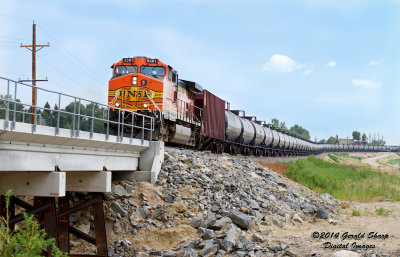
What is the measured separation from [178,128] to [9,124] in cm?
1204

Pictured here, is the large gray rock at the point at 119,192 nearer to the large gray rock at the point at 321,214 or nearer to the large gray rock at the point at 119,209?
the large gray rock at the point at 119,209

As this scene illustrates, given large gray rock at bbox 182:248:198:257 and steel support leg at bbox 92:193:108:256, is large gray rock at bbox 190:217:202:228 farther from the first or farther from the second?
steel support leg at bbox 92:193:108:256

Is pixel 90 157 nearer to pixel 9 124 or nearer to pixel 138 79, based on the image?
pixel 9 124

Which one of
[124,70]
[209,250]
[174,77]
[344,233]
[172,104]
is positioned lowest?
[344,233]

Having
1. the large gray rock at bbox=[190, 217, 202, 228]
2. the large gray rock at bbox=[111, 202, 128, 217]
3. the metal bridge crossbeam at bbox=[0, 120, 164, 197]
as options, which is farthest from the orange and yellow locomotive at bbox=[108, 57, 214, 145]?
the large gray rock at bbox=[190, 217, 202, 228]

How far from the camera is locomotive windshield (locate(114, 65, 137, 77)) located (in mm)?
20656

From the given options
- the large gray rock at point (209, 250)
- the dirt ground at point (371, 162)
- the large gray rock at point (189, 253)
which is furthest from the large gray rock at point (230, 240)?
the dirt ground at point (371, 162)

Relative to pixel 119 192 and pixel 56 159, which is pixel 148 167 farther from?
pixel 56 159

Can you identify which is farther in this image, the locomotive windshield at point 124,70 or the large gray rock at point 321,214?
the locomotive windshield at point 124,70

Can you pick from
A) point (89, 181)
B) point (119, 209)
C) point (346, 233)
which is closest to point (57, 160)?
point (89, 181)

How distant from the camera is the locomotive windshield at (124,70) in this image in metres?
20.7

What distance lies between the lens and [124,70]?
20766mm

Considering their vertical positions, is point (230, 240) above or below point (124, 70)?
below

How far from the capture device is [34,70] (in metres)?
24.7
